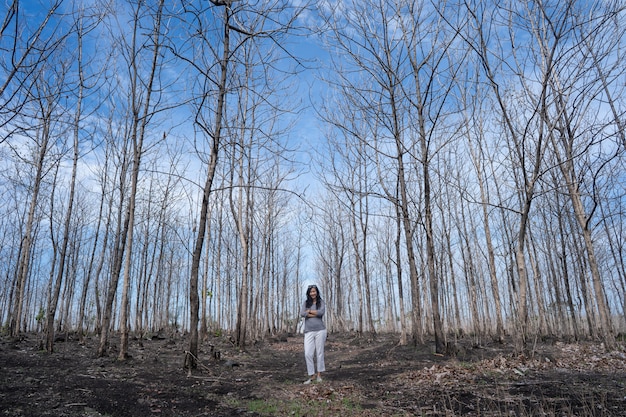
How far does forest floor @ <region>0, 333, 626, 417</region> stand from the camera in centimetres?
392

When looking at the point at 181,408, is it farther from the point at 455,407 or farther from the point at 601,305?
the point at 601,305

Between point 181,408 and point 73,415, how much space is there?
3.51ft

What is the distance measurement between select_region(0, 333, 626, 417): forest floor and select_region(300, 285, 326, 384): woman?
305 millimetres

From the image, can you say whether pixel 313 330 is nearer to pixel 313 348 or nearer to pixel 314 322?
pixel 314 322

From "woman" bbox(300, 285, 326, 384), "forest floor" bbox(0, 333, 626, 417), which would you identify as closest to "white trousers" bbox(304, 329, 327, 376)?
"woman" bbox(300, 285, 326, 384)

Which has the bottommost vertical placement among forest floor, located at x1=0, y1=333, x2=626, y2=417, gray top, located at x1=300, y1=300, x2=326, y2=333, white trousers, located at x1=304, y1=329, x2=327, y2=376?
forest floor, located at x1=0, y1=333, x2=626, y2=417

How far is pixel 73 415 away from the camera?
12.2 ft

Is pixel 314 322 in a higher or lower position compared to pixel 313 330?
higher

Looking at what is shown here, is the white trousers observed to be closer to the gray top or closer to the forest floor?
the gray top

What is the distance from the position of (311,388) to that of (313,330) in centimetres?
101

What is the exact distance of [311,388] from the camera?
537 cm

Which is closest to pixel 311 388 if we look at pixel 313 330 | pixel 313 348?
pixel 313 348

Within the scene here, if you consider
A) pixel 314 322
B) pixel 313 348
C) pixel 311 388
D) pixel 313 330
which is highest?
pixel 314 322

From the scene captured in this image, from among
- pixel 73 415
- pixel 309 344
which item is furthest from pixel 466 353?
pixel 73 415
